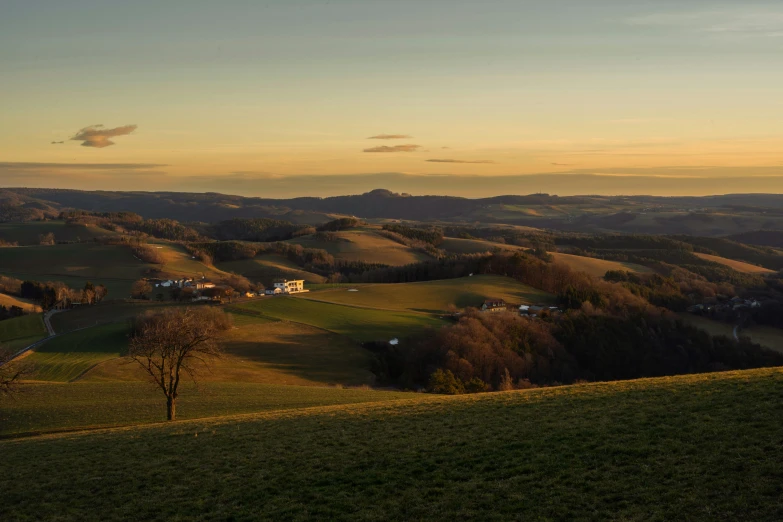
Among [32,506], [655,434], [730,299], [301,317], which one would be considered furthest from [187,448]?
[730,299]

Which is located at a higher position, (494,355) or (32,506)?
(32,506)

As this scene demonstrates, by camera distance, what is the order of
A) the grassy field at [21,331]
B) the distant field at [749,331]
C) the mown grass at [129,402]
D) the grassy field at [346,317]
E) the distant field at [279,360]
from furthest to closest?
the distant field at [749,331]
the grassy field at [346,317]
the grassy field at [21,331]
the distant field at [279,360]
the mown grass at [129,402]

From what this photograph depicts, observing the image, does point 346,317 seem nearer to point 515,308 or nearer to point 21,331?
point 515,308

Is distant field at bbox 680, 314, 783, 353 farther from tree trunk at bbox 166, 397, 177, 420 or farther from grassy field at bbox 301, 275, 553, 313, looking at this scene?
tree trunk at bbox 166, 397, 177, 420

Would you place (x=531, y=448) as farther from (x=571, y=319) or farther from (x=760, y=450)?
(x=571, y=319)

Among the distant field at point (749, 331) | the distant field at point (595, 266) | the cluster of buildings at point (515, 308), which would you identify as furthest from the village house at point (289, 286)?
the distant field at point (749, 331)

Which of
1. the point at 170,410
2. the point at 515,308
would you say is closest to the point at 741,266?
the point at 515,308

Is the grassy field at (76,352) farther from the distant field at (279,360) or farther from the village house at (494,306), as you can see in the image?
the village house at (494,306)
